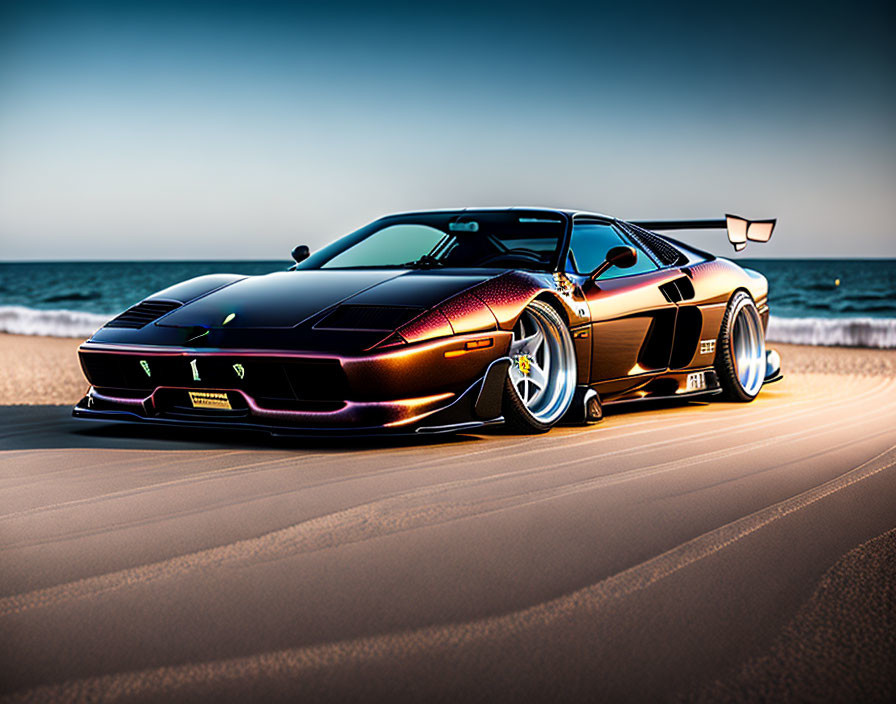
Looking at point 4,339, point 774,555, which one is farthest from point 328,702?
point 4,339

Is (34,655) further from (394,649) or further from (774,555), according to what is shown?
(774,555)

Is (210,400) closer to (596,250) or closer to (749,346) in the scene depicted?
(596,250)

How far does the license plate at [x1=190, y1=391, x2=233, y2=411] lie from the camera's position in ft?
13.3

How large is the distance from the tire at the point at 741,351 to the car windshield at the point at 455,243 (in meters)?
1.54

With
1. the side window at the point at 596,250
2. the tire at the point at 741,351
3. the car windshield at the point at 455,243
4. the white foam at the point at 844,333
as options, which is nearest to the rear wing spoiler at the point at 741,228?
the tire at the point at 741,351

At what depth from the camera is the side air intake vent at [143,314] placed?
4480mm

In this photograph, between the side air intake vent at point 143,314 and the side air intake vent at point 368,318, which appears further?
the side air intake vent at point 143,314

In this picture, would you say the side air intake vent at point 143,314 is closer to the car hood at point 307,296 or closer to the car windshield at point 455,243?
the car hood at point 307,296

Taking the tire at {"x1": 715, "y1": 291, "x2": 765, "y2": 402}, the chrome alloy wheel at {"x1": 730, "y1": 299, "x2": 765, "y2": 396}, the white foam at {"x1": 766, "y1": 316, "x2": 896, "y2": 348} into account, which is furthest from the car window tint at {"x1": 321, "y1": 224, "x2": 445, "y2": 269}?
the white foam at {"x1": 766, "y1": 316, "x2": 896, "y2": 348}

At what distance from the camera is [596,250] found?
18.2 ft

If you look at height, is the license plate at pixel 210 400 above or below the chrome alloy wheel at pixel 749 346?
above

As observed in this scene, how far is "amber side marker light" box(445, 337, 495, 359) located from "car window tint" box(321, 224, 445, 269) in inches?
47.1

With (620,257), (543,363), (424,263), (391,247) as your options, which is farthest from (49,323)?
(620,257)

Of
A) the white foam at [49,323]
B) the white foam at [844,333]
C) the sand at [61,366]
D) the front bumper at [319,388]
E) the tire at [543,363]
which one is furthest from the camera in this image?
the white foam at [49,323]
